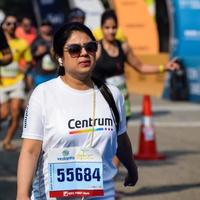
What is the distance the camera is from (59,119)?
498 centimetres

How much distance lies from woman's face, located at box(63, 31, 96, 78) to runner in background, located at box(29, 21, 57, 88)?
22.4 ft

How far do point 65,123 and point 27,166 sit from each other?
0.99 feet

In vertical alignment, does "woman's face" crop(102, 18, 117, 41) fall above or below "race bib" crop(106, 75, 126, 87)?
above

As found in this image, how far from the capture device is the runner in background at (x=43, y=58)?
12523 mm

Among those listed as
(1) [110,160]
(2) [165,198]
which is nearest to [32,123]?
(1) [110,160]

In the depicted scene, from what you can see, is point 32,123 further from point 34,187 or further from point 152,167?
point 152,167

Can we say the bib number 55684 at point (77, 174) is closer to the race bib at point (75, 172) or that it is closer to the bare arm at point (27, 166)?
the race bib at point (75, 172)

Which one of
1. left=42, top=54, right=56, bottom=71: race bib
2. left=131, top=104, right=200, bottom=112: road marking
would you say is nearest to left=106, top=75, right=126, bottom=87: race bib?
left=42, top=54, right=56, bottom=71: race bib

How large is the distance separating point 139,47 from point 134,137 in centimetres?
1154

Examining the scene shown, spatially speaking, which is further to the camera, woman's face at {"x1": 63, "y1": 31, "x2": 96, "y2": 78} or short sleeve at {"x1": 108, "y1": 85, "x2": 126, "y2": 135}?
short sleeve at {"x1": 108, "y1": 85, "x2": 126, "y2": 135}

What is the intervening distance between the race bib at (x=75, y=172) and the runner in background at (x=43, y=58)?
274 inches

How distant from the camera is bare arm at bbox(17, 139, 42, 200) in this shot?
4.88m

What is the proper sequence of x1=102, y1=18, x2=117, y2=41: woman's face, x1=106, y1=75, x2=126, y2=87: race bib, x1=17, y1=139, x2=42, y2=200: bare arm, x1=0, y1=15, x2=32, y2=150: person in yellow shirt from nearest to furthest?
x1=17, y1=139, x2=42, y2=200: bare arm → x1=102, y1=18, x2=117, y2=41: woman's face → x1=106, y1=75, x2=126, y2=87: race bib → x1=0, y1=15, x2=32, y2=150: person in yellow shirt

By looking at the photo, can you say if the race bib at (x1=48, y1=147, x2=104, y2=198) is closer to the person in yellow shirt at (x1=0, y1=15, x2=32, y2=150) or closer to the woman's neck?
the woman's neck
